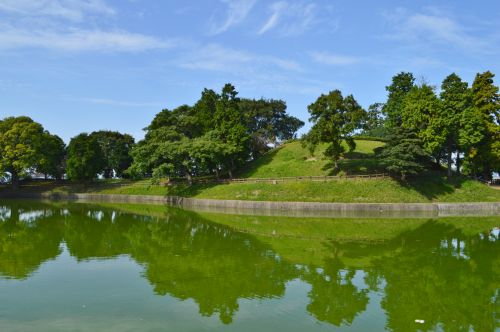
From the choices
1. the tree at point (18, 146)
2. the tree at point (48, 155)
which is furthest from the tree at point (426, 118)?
the tree at point (18, 146)

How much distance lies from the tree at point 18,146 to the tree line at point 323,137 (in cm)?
14

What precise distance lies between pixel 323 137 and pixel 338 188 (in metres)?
6.94

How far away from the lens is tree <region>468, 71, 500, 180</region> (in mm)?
48469

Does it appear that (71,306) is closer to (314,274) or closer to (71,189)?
(314,274)

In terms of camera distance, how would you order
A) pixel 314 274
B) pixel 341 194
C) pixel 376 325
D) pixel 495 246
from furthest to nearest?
pixel 341 194
pixel 495 246
pixel 314 274
pixel 376 325

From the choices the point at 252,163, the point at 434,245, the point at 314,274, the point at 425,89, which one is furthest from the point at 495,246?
the point at 252,163

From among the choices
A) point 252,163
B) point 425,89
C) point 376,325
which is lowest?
point 376,325

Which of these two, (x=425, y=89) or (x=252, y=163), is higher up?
(x=425, y=89)

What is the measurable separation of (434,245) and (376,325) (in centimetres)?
1400

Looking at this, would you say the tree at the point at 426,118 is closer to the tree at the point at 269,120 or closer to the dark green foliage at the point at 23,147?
the tree at the point at 269,120

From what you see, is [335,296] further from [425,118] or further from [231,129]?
[231,129]

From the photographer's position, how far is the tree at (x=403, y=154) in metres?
44.4

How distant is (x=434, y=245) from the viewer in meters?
23.6

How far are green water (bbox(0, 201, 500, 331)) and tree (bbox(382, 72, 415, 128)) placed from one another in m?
27.4
